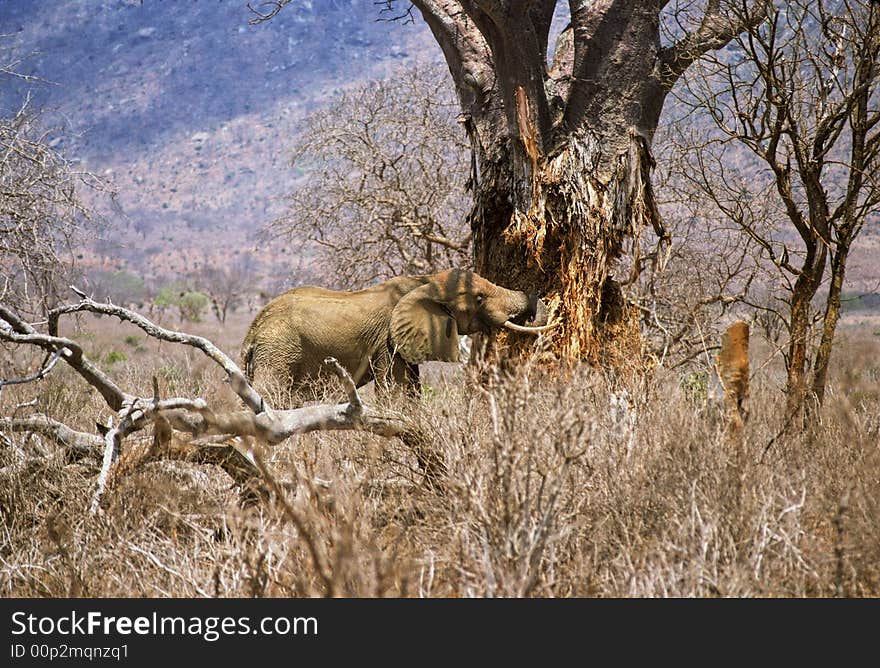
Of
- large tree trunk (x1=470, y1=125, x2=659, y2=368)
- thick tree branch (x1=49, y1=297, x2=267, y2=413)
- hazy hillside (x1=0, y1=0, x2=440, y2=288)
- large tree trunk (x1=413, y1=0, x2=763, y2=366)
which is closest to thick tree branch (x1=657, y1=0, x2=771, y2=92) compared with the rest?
large tree trunk (x1=413, y1=0, x2=763, y2=366)

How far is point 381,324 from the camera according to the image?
8578mm

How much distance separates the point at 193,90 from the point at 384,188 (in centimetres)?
14047

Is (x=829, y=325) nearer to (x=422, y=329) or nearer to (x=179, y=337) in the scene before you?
(x=422, y=329)

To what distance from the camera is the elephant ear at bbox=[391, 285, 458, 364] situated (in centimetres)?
822

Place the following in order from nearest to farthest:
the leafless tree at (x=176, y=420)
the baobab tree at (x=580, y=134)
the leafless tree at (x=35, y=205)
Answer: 1. the leafless tree at (x=176, y=420)
2. the baobab tree at (x=580, y=134)
3. the leafless tree at (x=35, y=205)

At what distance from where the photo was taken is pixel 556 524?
3990 mm

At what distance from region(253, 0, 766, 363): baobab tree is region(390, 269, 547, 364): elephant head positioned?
371 millimetres

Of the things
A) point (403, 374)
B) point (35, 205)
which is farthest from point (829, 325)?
point (35, 205)

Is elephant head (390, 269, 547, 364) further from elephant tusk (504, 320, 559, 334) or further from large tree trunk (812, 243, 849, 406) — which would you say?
large tree trunk (812, 243, 849, 406)

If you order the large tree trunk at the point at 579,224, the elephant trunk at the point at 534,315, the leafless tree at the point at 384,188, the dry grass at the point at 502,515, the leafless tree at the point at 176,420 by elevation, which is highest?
the leafless tree at the point at 384,188

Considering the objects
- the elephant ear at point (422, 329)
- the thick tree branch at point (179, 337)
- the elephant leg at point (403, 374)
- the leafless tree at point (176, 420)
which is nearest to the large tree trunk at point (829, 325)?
the elephant ear at point (422, 329)

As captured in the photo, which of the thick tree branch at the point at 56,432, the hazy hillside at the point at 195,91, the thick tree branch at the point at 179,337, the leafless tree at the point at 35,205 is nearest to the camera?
the thick tree branch at the point at 179,337

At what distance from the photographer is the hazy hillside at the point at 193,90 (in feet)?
390

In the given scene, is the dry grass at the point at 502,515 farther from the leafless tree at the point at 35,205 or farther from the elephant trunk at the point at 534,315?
the leafless tree at the point at 35,205
